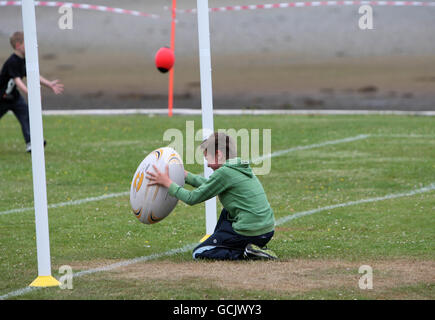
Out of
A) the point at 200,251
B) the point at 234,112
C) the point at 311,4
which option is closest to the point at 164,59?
the point at 200,251

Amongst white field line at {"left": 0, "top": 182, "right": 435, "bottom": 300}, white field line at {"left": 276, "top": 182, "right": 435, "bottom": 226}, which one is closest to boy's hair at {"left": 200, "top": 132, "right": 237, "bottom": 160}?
white field line at {"left": 0, "top": 182, "right": 435, "bottom": 300}

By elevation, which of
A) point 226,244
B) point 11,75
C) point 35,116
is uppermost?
point 11,75

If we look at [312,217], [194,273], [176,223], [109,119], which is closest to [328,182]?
[312,217]

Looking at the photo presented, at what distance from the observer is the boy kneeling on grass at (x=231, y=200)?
6750mm

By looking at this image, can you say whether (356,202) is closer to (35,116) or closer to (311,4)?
(35,116)

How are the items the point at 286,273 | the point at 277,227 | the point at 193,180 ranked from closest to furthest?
the point at 286,273
the point at 193,180
the point at 277,227

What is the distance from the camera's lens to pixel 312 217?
9211 mm

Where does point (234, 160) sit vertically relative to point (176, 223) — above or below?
above

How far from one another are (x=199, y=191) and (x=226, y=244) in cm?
55

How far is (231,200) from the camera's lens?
6.84 meters

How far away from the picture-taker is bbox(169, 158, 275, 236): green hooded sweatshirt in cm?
673

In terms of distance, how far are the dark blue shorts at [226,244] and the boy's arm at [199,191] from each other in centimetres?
37
